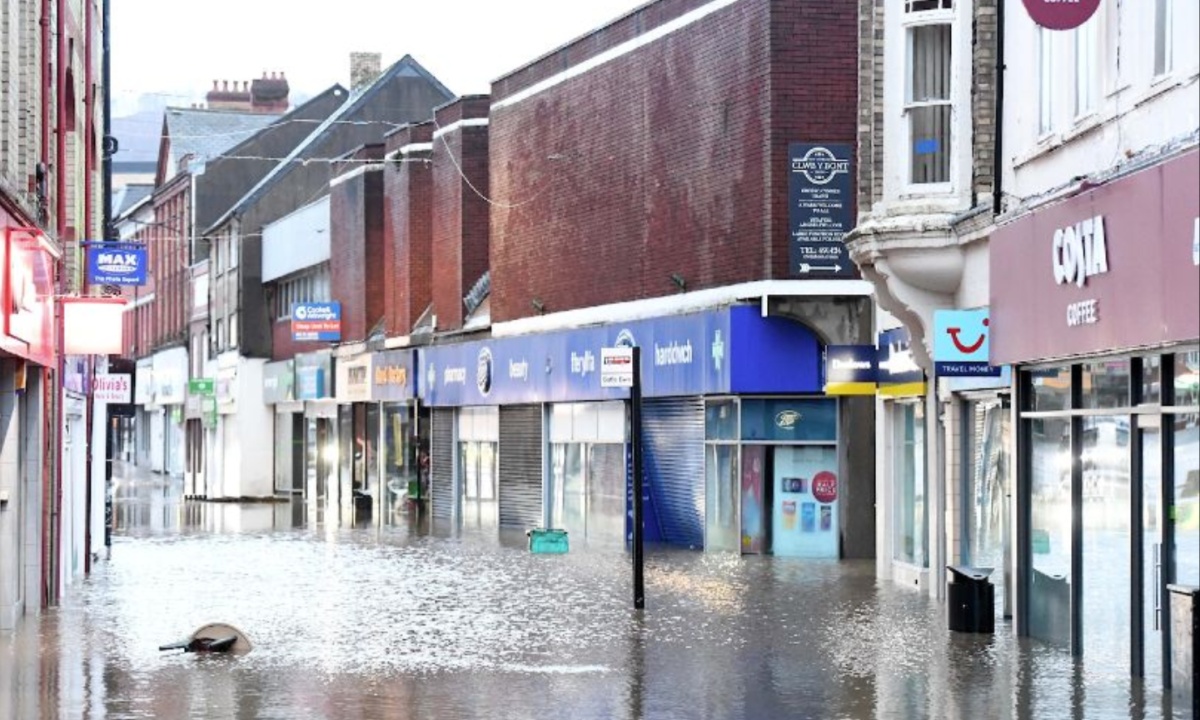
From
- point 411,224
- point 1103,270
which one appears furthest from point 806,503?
point 411,224

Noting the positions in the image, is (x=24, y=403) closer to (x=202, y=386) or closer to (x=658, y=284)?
(x=658, y=284)

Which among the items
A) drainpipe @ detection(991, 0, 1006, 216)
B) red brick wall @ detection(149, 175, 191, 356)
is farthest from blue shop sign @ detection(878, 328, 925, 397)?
red brick wall @ detection(149, 175, 191, 356)

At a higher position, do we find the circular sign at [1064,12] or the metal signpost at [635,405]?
the circular sign at [1064,12]

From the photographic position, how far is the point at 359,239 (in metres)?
61.1

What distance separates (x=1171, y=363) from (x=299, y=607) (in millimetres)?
12344

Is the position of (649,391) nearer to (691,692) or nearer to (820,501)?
(820,501)

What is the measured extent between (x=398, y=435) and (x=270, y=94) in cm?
4242

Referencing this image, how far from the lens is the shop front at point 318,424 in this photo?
217 ft

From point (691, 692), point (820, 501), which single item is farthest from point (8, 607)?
point (820, 501)

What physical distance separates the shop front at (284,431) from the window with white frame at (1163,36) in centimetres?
5712

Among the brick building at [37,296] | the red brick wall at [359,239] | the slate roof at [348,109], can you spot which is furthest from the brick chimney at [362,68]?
the brick building at [37,296]

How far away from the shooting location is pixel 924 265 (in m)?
25.1

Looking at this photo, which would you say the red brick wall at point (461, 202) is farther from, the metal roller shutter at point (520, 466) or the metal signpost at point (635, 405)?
the metal signpost at point (635, 405)

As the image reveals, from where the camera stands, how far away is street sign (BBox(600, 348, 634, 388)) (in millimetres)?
25547
